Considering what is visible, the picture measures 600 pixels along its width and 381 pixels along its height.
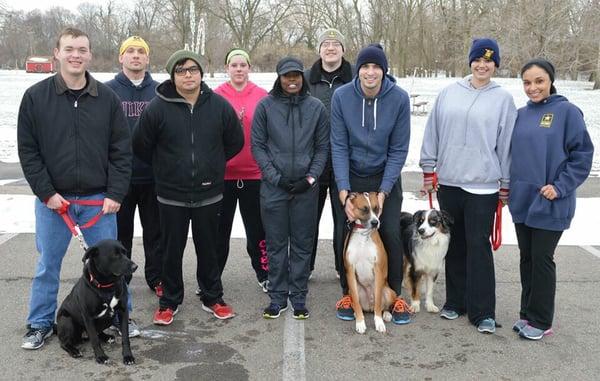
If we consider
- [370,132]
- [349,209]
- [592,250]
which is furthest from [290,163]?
[592,250]

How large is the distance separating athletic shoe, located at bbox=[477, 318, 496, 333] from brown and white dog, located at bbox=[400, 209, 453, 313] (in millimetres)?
493

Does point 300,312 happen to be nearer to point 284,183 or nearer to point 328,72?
point 284,183

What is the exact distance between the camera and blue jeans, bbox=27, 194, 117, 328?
4.09m

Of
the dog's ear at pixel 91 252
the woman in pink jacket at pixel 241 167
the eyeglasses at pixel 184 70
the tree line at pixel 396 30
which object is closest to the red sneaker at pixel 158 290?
the woman in pink jacket at pixel 241 167

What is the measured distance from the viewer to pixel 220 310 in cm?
479

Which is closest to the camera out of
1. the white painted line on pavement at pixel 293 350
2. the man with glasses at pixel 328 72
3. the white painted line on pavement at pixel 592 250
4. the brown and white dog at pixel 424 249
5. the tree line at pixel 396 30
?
the white painted line on pavement at pixel 293 350

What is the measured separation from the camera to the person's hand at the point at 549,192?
4.08 meters

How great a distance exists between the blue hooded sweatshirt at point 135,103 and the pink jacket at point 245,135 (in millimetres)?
672

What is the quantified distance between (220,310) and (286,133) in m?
1.66

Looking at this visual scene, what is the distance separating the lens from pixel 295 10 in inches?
2021

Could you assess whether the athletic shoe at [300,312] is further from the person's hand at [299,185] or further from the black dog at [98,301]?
the black dog at [98,301]

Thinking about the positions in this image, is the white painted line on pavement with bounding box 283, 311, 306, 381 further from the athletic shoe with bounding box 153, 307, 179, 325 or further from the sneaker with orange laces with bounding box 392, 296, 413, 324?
the athletic shoe with bounding box 153, 307, 179, 325

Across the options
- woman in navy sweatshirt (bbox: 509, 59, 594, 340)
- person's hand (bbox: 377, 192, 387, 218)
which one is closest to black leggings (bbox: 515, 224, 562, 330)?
woman in navy sweatshirt (bbox: 509, 59, 594, 340)

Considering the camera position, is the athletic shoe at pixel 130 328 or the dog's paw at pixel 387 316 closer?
the athletic shoe at pixel 130 328
